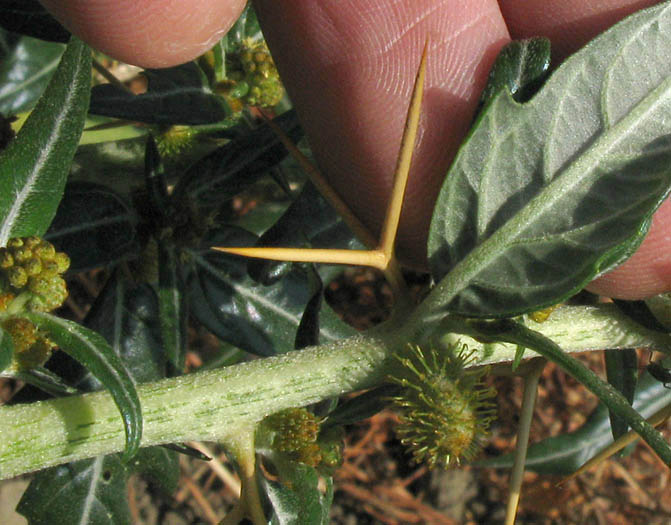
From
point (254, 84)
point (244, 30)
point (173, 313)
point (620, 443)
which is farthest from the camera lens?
point (244, 30)

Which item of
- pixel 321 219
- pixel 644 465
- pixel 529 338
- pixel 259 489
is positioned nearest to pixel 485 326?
pixel 529 338

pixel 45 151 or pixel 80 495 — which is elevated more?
pixel 45 151

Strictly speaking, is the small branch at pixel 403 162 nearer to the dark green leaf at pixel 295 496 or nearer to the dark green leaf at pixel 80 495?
the dark green leaf at pixel 295 496

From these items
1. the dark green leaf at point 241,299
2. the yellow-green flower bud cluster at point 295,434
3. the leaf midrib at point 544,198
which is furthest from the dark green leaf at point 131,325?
the leaf midrib at point 544,198

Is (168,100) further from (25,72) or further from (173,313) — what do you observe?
(25,72)

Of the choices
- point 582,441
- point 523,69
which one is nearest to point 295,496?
point 523,69

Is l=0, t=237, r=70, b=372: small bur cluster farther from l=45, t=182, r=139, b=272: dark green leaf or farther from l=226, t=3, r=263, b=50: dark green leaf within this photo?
l=226, t=3, r=263, b=50: dark green leaf

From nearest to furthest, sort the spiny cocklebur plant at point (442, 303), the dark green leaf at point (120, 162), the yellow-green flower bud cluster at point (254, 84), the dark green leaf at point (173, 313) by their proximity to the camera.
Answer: the spiny cocklebur plant at point (442, 303) → the dark green leaf at point (173, 313) → the yellow-green flower bud cluster at point (254, 84) → the dark green leaf at point (120, 162)
